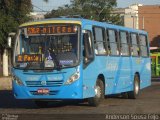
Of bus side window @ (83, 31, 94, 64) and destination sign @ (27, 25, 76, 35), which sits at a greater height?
destination sign @ (27, 25, 76, 35)

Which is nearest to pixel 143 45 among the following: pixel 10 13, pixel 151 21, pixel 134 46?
pixel 134 46

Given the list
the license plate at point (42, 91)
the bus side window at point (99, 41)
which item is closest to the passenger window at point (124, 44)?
the bus side window at point (99, 41)

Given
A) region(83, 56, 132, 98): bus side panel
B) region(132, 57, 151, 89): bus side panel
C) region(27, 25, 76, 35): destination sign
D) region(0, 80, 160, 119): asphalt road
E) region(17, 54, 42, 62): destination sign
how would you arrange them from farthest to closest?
region(132, 57, 151, 89): bus side panel
region(83, 56, 132, 98): bus side panel
region(27, 25, 76, 35): destination sign
region(17, 54, 42, 62): destination sign
region(0, 80, 160, 119): asphalt road

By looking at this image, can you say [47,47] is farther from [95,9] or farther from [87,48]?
[95,9]

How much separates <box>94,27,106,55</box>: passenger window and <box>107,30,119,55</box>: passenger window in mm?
599

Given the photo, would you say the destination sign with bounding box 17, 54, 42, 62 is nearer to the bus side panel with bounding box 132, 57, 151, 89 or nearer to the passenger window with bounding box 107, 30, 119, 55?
the passenger window with bounding box 107, 30, 119, 55

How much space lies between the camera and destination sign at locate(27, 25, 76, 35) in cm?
1722

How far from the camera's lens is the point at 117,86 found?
20328 mm

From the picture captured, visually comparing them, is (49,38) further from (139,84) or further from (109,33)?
(139,84)

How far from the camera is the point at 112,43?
19.9 m

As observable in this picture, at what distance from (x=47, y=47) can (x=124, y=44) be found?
16.2 ft

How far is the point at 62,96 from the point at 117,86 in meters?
4.11

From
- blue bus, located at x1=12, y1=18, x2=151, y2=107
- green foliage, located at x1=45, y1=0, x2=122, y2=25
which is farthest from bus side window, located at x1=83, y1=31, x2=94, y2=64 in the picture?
green foliage, located at x1=45, y1=0, x2=122, y2=25

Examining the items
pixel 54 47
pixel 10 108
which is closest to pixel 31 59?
pixel 54 47
